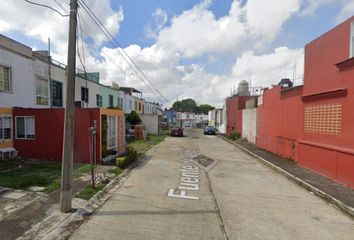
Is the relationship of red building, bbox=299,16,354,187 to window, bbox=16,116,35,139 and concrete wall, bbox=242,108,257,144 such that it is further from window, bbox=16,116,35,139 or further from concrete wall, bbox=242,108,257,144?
window, bbox=16,116,35,139

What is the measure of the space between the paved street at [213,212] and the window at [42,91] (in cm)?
933

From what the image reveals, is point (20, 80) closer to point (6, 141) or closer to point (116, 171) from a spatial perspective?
point (6, 141)

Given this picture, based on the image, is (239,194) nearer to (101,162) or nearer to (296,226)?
(296,226)

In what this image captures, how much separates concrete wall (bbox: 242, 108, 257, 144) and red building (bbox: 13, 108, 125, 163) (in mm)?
14943

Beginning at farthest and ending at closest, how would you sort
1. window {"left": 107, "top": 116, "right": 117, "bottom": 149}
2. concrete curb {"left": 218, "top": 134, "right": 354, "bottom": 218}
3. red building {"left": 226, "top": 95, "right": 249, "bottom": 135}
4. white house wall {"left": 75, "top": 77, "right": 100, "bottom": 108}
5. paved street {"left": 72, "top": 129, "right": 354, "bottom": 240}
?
red building {"left": 226, "top": 95, "right": 249, "bottom": 135} < white house wall {"left": 75, "top": 77, "right": 100, "bottom": 108} < window {"left": 107, "top": 116, "right": 117, "bottom": 149} < concrete curb {"left": 218, "top": 134, "right": 354, "bottom": 218} < paved street {"left": 72, "top": 129, "right": 354, "bottom": 240}

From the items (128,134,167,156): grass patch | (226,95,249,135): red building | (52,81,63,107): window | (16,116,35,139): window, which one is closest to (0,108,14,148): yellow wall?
(16,116,35,139): window

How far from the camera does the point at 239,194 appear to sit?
8.70 meters

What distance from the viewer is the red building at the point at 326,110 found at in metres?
9.60

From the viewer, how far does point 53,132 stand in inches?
537

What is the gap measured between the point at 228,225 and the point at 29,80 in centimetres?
1434

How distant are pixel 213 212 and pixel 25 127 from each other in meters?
11.7

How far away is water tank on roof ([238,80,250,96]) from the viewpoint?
36.8 meters

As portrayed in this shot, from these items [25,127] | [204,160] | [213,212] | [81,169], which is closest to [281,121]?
[204,160]

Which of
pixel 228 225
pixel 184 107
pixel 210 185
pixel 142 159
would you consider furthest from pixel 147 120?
pixel 184 107
